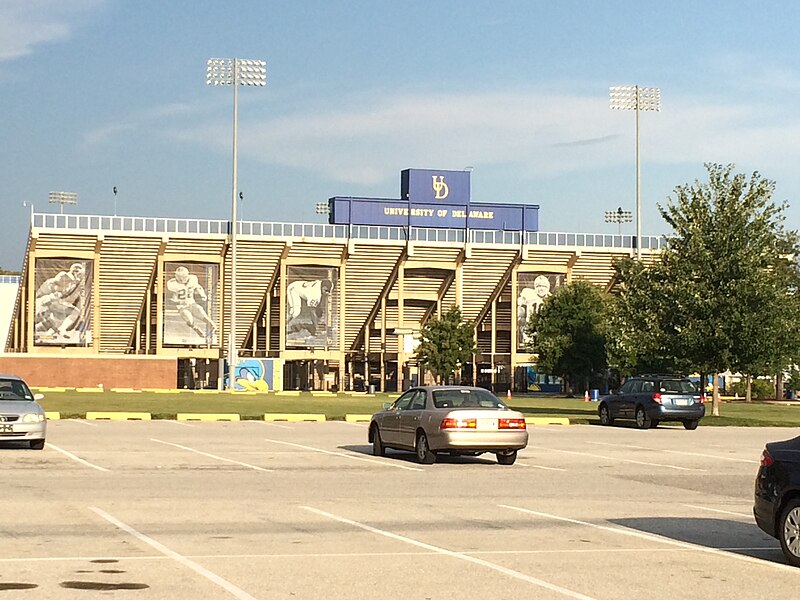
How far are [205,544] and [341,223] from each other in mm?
70979

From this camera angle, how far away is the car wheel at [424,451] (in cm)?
2225

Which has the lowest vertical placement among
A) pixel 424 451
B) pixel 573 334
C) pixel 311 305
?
pixel 424 451

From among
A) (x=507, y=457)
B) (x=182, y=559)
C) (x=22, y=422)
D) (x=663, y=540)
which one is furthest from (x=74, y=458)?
(x=663, y=540)

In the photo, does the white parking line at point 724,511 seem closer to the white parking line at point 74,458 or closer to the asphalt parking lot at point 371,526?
the asphalt parking lot at point 371,526

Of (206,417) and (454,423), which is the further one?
(206,417)

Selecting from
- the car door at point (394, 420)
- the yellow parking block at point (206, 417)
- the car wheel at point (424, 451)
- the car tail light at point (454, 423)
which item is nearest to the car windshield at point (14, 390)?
the car door at point (394, 420)

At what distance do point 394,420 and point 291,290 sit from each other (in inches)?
2436

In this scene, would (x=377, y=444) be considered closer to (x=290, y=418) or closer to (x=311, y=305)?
(x=290, y=418)

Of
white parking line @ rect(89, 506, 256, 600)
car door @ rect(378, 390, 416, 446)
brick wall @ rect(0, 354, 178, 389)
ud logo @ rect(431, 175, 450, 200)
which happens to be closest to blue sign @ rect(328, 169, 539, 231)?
ud logo @ rect(431, 175, 450, 200)

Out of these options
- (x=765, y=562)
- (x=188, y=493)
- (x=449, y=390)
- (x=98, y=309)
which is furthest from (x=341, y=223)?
(x=765, y=562)

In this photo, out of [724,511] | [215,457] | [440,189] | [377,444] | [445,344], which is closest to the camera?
[724,511]

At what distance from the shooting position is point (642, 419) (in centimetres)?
3759

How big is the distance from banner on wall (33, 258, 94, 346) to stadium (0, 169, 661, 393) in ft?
0.30

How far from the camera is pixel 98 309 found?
270 ft
